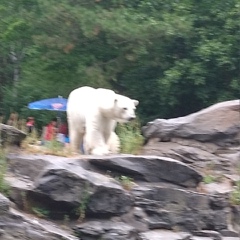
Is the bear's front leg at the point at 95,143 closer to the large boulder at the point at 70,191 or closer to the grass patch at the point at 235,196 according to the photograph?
the large boulder at the point at 70,191

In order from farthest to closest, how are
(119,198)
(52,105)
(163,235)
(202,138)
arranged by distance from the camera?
1. (52,105)
2. (202,138)
3. (163,235)
4. (119,198)

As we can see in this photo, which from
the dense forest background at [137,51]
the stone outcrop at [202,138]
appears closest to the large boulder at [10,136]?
the stone outcrop at [202,138]

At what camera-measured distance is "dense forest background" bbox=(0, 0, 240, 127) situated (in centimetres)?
2008

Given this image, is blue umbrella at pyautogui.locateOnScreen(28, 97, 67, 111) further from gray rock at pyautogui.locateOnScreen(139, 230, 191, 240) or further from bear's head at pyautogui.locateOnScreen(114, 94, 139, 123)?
gray rock at pyautogui.locateOnScreen(139, 230, 191, 240)

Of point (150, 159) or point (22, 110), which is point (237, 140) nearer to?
point (150, 159)

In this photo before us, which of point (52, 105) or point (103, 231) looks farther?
point (52, 105)

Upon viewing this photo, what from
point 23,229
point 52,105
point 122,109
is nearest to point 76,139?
point 122,109

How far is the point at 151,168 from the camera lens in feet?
30.0

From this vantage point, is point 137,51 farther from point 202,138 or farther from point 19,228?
point 19,228

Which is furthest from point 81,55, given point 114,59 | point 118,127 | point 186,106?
point 118,127

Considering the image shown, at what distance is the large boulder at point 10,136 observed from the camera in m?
9.30

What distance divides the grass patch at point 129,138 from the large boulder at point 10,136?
1.59 meters

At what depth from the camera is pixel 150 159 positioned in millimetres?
9164

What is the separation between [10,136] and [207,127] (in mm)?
3159
